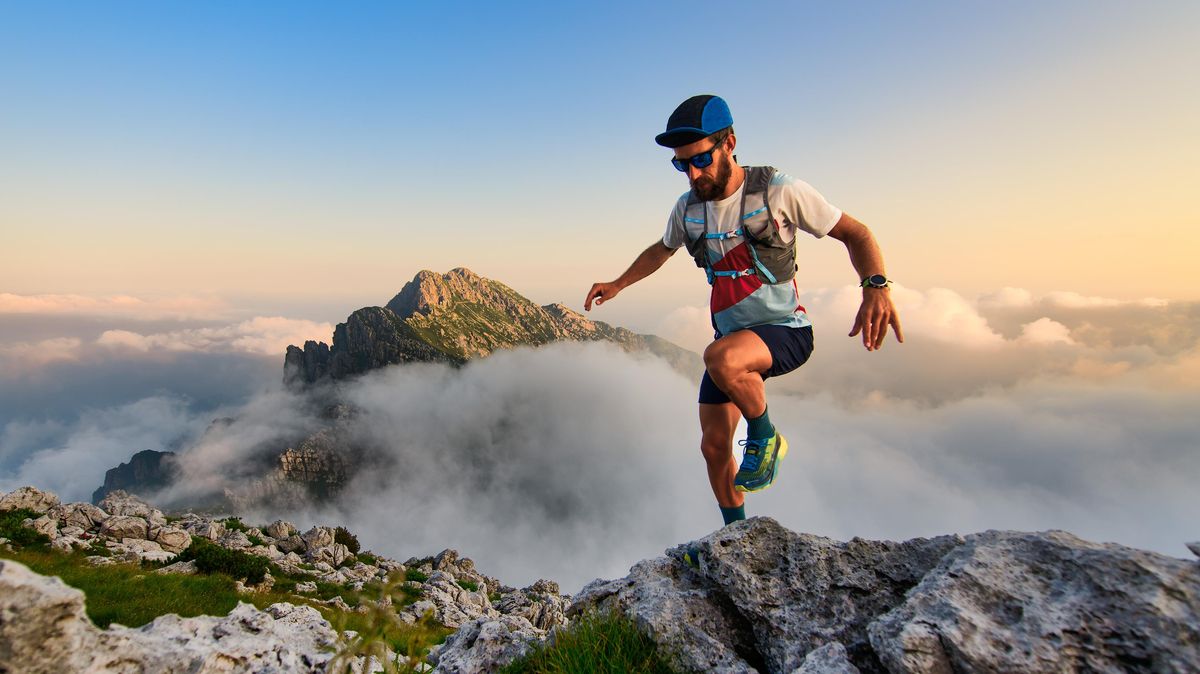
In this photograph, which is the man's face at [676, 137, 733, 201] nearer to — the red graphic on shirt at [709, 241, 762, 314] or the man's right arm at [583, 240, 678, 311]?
the red graphic on shirt at [709, 241, 762, 314]

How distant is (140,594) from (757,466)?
10.9m

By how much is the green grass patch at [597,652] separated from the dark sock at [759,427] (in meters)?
2.40

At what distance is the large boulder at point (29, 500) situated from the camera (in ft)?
66.6

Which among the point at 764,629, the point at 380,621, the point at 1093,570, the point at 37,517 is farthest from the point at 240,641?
the point at 37,517

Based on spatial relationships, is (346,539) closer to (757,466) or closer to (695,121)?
(757,466)

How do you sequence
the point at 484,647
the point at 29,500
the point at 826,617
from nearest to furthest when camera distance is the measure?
the point at 826,617 < the point at 484,647 < the point at 29,500

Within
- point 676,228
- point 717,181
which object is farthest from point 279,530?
point 717,181

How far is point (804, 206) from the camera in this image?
588 centimetres

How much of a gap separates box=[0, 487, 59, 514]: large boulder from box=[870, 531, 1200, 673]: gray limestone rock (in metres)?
30.3

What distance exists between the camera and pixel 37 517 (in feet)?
66.7

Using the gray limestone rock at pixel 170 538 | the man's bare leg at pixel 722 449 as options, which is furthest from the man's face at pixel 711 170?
the gray limestone rock at pixel 170 538

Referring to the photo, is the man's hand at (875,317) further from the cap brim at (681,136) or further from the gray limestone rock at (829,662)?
the gray limestone rock at (829,662)

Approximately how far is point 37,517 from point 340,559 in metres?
12.9

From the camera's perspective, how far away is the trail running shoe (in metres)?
5.81
